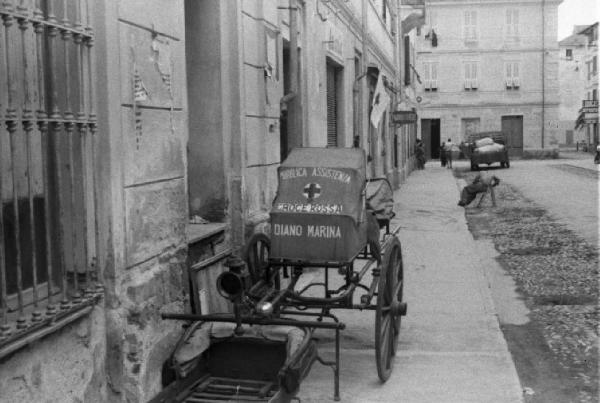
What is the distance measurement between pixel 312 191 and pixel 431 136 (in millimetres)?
45530

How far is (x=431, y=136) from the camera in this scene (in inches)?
1978

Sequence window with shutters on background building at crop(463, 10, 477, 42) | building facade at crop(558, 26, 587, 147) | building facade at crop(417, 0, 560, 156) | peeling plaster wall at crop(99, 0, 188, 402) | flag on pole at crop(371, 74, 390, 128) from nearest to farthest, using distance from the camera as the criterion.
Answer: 1. peeling plaster wall at crop(99, 0, 188, 402)
2. flag on pole at crop(371, 74, 390, 128)
3. building facade at crop(417, 0, 560, 156)
4. window with shutters on background building at crop(463, 10, 477, 42)
5. building facade at crop(558, 26, 587, 147)

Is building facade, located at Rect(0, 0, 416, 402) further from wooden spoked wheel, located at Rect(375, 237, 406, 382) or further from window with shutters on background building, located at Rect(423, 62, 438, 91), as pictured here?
window with shutters on background building, located at Rect(423, 62, 438, 91)

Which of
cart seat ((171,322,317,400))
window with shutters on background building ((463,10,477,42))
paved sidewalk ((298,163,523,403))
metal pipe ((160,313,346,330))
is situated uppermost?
window with shutters on background building ((463,10,477,42))

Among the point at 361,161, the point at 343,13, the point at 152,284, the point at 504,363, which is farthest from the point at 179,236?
the point at 343,13

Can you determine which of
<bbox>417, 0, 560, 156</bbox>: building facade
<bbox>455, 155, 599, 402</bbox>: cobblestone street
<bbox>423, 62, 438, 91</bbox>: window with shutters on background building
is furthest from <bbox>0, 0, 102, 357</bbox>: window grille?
<bbox>423, 62, 438, 91</bbox>: window with shutters on background building

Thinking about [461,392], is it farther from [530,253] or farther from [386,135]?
[386,135]

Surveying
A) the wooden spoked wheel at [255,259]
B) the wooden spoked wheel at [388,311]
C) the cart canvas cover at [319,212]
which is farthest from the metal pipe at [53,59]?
the wooden spoked wheel at [388,311]

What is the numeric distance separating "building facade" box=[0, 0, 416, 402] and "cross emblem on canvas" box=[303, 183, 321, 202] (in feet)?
2.82

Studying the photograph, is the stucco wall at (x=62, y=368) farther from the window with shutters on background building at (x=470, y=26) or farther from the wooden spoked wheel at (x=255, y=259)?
the window with shutters on background building at (x=470, y=26)

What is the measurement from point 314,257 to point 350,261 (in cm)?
25

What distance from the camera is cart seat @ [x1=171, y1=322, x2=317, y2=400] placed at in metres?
5.11

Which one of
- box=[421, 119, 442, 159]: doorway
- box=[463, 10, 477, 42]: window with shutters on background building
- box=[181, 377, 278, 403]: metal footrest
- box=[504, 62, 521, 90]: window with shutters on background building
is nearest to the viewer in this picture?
box=[181, 377, 278, 403]: metal footrest

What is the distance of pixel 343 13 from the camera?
44.1 ft
